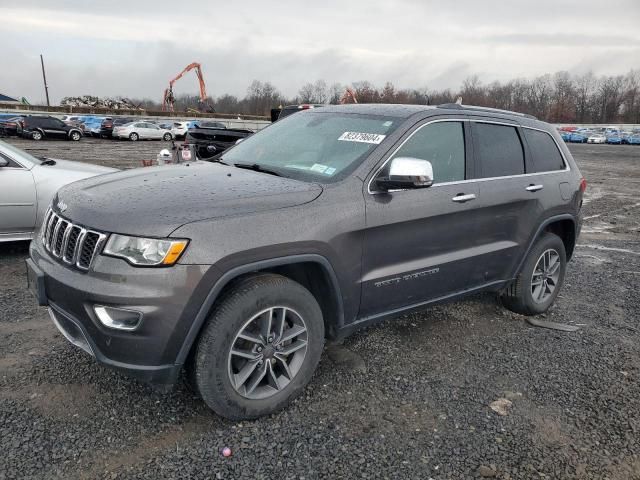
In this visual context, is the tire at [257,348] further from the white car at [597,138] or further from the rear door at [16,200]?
the white car at [597,138]

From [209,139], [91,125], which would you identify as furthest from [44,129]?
[209,139]

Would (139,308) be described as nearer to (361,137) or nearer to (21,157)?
(361,137)

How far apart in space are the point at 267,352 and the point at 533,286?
2853 mm

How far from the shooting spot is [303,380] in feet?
10.4

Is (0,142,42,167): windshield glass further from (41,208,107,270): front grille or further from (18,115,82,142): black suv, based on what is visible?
(18,115,82,142): black suv

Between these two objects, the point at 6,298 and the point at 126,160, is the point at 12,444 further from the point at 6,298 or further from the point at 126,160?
the point at 126,160

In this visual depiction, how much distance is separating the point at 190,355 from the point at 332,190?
1242 mm

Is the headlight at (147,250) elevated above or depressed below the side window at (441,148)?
below

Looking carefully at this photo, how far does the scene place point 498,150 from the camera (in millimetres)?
4238

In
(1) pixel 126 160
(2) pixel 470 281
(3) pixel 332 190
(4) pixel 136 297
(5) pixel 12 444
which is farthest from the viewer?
(1) pixel 126 160

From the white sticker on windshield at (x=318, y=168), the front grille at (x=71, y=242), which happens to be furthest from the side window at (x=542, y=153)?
the front grille at (x=71, y=242)

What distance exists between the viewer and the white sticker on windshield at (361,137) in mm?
3504

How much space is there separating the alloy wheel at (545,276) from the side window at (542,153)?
29.8 inches

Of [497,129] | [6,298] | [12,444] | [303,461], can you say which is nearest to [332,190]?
[303,461]
